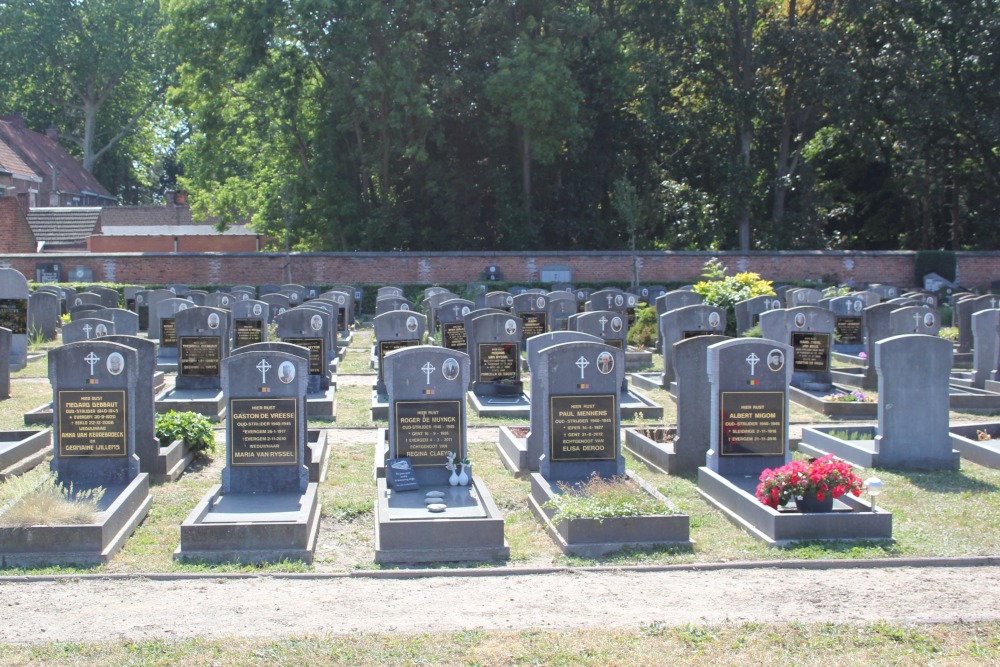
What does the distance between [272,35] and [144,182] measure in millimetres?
45476

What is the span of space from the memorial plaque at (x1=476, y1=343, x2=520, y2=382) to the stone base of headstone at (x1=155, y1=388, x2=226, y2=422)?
411 centimetres

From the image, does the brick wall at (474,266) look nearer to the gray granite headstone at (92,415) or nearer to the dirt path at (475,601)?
the gray granite headstone at (92,415)

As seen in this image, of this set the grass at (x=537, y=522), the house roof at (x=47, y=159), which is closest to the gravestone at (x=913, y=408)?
the grass at (x=537, y=522)

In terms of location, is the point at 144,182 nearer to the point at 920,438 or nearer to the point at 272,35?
the point at 272,35

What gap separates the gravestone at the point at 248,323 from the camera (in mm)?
19031

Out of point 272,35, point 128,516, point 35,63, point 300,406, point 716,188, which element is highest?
point 35,63

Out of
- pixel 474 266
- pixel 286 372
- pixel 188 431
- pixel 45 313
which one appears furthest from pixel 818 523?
pixel 474 266

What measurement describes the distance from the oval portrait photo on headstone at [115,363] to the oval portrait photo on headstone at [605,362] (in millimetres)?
4788

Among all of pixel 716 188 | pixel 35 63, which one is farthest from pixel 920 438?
pixel 35 63

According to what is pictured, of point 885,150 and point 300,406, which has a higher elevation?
point 885,150

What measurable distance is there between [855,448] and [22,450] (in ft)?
→ 31.1

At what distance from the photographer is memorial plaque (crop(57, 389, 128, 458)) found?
10.2 metres

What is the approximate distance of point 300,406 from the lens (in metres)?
10.0

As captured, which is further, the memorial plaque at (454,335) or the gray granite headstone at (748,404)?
the memorial plaque at (454,335)
